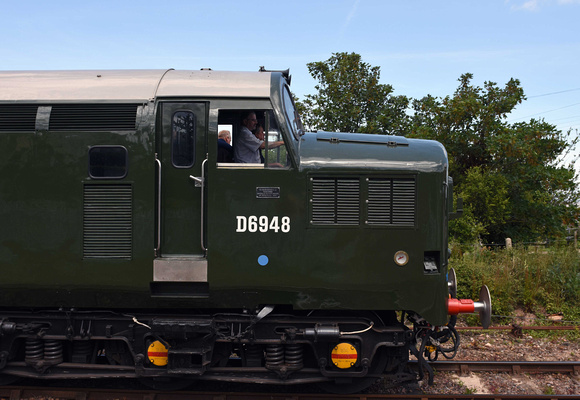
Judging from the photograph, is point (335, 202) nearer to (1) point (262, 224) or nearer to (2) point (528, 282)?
(1) point (262, 224)

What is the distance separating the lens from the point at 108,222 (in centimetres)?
492

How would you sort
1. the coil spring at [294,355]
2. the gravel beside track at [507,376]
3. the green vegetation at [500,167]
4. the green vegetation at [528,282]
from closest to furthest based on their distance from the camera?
the coil spring at [294,355] < the gravel beside track at [507,376] < the green vegetation at [528,282] < the green vegetation at [500,167]

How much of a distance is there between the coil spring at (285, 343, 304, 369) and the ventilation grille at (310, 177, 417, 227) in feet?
4.71

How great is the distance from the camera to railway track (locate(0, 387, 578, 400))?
5434mm

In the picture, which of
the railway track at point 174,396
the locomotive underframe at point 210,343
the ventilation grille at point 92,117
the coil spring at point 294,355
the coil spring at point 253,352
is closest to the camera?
the ventilation grille at point 92,117

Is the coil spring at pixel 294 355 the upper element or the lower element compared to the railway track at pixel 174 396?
upper

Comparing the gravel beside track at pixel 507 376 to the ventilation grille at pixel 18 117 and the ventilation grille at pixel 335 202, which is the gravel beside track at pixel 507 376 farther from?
the ventilation grille at pixel 18 117

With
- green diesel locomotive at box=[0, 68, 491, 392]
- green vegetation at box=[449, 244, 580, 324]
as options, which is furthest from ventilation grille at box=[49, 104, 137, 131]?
green vegetation at box=[449, 244, 580, 324]

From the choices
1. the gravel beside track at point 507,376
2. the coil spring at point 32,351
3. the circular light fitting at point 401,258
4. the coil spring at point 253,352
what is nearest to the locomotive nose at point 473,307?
the circular light fitting at point 401,258

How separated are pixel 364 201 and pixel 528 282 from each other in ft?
21.0

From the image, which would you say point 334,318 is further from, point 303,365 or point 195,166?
point 195,166

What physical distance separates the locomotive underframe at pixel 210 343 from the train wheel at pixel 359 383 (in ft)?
0.06

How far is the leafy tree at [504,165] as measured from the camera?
Answer: 1552cm

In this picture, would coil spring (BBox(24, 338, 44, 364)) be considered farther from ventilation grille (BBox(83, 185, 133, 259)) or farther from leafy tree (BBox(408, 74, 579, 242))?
leafy tree (BBox(408, 74, 579, 242))
